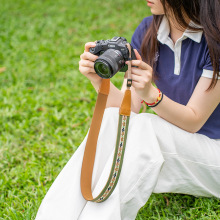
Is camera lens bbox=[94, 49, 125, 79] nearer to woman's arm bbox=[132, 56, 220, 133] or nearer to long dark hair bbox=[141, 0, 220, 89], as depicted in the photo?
woman's arm bbox=[132, 56, 220, 133]

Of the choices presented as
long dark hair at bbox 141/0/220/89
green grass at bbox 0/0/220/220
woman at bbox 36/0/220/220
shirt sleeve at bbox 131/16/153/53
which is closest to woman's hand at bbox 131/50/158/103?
woman at bbox 36/0/220/220

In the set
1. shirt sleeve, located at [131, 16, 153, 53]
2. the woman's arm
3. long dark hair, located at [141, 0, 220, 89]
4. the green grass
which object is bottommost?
the green grass

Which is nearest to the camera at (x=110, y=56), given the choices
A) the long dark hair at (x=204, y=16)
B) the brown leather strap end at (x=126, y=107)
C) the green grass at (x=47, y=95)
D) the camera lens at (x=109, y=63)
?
the camera lens at (x=109, y=63)

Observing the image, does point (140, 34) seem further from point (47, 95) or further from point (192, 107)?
point (47, 95)

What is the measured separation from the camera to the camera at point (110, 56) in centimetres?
112

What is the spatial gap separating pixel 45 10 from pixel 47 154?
2643mm

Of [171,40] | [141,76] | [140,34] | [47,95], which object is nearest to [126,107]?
[141,76]

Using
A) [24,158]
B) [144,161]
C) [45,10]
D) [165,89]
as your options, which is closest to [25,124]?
[24,158]

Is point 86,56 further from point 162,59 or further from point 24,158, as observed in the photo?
point 24,158

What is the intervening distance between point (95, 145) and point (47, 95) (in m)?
1.31

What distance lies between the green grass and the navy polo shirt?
378mm

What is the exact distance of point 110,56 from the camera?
113 centimetres

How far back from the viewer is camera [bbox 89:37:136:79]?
1.12 metres

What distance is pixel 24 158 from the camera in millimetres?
1881
